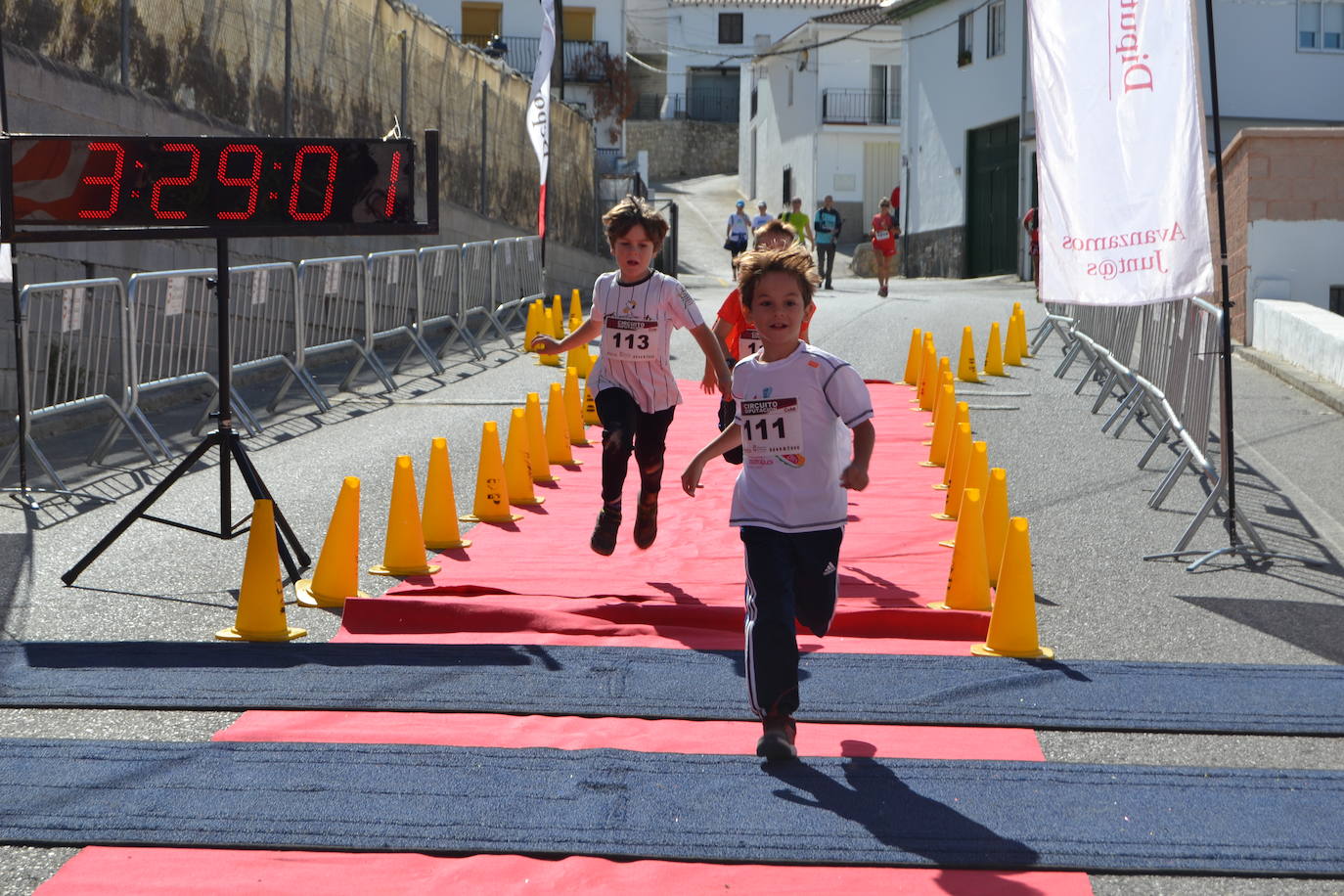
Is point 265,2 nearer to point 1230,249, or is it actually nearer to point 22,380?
point 22,380

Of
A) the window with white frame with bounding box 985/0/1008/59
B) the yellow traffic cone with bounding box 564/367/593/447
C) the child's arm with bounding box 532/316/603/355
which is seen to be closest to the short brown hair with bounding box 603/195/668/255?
the child's arm with bounding box 532/316/603/355

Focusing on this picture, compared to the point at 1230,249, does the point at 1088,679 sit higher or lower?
lower

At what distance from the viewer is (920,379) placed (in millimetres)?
15211

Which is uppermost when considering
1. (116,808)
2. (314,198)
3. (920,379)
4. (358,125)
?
(358,125)

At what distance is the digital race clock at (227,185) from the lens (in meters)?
7.56

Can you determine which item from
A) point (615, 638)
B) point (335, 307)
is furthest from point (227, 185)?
point (335, 307)

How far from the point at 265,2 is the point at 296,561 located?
12223 mm

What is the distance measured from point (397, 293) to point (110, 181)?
945 cm

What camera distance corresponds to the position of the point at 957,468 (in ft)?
33.0

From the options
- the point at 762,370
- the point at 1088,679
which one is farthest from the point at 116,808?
the point at 1088,679

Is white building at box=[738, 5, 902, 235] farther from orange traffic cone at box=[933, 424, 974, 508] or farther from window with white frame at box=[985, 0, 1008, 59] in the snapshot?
orange traffic cone at box=[933, 424, 974, 508]

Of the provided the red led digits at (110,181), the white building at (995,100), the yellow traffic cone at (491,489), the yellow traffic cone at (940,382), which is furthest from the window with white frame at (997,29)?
the red led digits at (110,181)

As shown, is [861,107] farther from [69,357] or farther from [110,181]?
[110,181]

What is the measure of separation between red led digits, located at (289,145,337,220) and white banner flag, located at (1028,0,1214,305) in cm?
430
